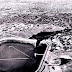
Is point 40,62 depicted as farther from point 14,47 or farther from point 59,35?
point 59,35

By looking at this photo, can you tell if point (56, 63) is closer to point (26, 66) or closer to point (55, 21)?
point (26, 66)

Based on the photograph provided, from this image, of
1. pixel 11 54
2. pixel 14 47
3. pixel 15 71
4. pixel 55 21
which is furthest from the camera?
pixel 55 21

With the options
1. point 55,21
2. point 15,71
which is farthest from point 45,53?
point 55,21

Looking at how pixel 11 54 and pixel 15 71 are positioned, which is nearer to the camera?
pixel 15 71

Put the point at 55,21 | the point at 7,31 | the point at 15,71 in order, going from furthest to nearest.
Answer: the point at 55,21, the point at 7,31, the point at 15,71

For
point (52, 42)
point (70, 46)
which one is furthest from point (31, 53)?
point (70, 46)

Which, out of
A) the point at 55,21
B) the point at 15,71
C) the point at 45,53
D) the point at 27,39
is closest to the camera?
the point at 15,71

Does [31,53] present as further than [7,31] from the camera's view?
No

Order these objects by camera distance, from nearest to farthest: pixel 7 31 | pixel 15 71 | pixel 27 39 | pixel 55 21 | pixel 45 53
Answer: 1. pixel 15 71
2. pixel 45 53
3. pixel 27 39
4. pixel 7 31
5. pixel 55 21
